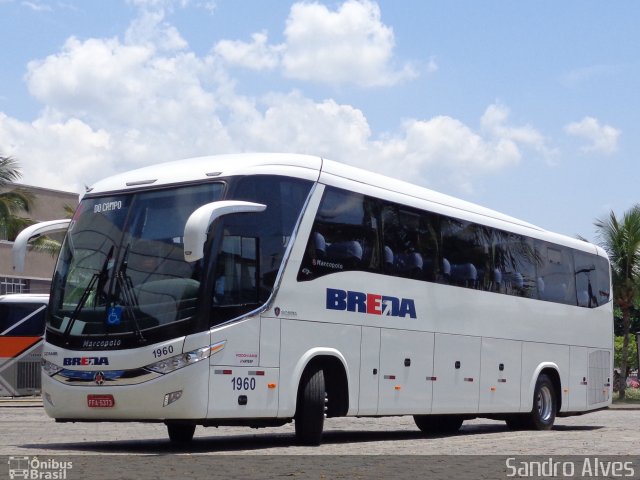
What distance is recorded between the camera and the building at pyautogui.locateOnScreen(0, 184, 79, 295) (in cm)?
5528

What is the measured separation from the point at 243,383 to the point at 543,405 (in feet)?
30.4

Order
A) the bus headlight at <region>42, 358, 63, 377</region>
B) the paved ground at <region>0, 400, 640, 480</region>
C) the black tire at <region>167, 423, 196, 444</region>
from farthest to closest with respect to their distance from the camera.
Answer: the black tire at <region>167, 423, 196, 444</region> < the bus headlight at <region>42, 358, 63, 377</region> < the paved ground at <region>0, 400, 640, 480</region>

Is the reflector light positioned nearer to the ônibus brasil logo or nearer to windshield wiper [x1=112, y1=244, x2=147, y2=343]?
windshield wiper [x1=112, y1=244, x2=147, y2=343]

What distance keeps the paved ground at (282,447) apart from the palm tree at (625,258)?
81.3 feet

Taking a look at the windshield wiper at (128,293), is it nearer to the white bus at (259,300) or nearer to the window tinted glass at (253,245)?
the white bus at (259,300)

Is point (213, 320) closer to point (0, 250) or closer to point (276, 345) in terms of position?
point (276, 345)

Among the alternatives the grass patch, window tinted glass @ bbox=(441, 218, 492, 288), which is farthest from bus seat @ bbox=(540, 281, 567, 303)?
the grass patch

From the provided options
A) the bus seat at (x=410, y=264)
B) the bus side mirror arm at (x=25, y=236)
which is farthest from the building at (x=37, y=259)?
the bus side mirror arm at (x=25, y=236)

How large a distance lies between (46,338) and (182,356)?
2169mm

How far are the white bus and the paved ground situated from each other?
501mm

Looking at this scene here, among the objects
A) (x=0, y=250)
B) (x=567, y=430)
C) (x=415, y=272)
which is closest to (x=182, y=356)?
(x=415, y=272)

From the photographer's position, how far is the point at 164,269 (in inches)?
539

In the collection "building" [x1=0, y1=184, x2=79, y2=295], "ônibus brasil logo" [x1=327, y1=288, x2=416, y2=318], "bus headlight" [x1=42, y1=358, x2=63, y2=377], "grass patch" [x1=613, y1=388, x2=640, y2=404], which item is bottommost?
"grass patch" [x1=613, y1=388, x2=640, y2=404]

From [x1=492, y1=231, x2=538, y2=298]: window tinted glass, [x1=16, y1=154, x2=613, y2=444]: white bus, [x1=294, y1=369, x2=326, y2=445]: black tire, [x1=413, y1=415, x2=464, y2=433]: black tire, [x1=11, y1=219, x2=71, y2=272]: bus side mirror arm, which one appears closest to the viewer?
[x1=16, y1=154, x2=613, y2=444]: white bus
